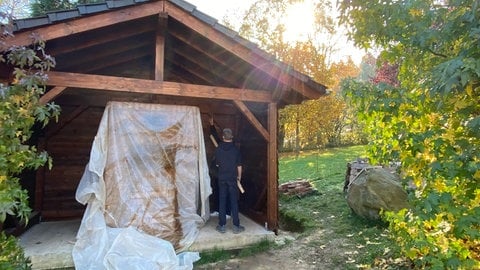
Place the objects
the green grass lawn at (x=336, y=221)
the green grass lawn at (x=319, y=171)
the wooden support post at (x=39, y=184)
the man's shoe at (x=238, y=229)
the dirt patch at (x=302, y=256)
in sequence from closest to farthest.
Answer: the dirt patch at (x=302, y=256) → the green grass lawn at (x=336, y=221) → the man's shoe at (x=238, y=229) → the wooden support post at (x=39, y=184) → the green grass lawn at (x=319, y=171)

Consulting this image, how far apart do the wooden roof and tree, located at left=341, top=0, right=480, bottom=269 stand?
1.55 metres

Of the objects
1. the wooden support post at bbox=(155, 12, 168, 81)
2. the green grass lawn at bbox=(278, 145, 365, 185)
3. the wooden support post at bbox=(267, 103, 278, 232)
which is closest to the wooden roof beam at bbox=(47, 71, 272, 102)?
the wooden support post at bbox=(155, 12, 168, 81)

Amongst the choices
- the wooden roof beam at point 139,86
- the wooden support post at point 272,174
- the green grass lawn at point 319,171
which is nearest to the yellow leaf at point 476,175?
the wooden support post at point 272,174

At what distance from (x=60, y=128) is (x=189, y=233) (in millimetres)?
2893

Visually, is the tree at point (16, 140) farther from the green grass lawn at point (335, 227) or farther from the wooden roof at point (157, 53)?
the green grass lawn at point (335, 227)

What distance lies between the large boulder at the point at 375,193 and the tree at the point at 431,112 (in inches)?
61.3

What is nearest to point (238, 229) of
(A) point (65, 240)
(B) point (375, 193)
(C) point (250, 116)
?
(C) point (250, 116)

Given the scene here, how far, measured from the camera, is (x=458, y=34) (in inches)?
79.2

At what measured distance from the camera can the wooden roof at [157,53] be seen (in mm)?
3344

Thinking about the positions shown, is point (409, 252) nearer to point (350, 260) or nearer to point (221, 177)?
point (350, 260)

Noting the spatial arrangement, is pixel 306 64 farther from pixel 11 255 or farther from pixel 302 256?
pixel 11 255

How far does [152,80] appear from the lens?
12.9 feet

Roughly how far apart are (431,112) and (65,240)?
435cm

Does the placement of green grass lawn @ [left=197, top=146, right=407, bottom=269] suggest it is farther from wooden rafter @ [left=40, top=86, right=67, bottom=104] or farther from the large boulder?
wooden rafter @ [left=40, top=86, right=67, bottom=104]
